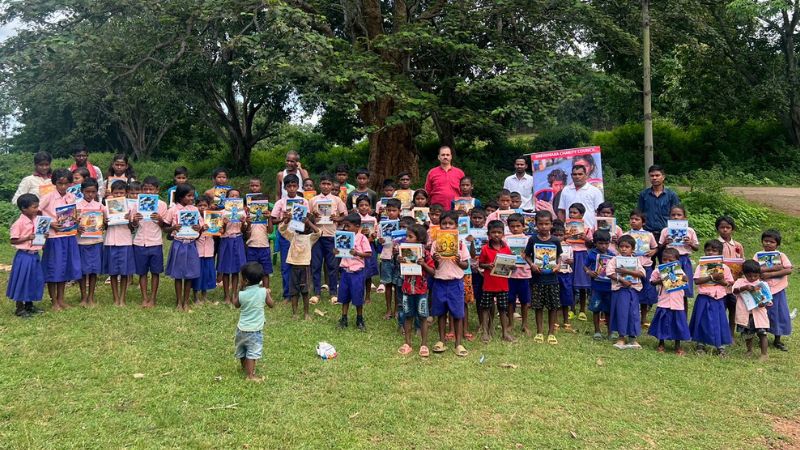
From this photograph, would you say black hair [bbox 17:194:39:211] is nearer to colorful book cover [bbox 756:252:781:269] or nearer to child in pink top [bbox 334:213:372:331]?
child in pink top [bbox 334:213:372:331]

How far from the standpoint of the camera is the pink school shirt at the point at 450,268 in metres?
5.73

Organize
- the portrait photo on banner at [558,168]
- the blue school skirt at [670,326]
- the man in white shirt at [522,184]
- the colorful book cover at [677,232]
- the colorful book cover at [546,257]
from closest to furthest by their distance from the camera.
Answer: the blue school skirt at [670,326] → the colorful book cover at [546,257] → the colorful book cover at [677,232] → the man in white shirt at [522,184] → the portrait photo on banner at [558,168]

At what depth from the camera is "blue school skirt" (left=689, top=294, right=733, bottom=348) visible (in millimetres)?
5805

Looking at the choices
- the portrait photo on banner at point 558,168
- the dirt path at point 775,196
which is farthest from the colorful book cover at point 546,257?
the dirt path at point 775,196

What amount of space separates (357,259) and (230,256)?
2000mm

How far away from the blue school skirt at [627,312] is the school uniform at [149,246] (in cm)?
561

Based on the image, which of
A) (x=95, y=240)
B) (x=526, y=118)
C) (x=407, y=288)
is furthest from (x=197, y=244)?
(x=526, y=118)

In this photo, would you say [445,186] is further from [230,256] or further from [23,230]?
[23,230]

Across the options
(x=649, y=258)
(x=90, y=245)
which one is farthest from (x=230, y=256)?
(x=649, y=258)

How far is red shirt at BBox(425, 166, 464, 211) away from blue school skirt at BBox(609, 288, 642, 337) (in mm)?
2617

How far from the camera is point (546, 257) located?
241 inches

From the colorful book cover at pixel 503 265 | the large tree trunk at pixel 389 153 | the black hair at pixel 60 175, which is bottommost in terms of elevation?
the colorful book cover at pixel 503 265

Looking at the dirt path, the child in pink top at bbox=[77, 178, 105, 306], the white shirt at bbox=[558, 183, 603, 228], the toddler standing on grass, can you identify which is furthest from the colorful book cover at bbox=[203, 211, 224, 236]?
the dirt path

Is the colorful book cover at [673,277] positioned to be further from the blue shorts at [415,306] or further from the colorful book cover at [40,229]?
the colorful book cover at [40,229]
